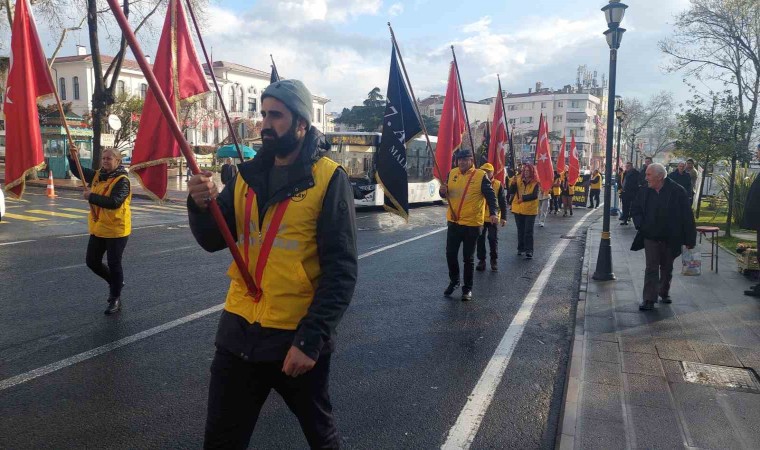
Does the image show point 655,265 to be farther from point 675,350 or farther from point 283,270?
point 283,270

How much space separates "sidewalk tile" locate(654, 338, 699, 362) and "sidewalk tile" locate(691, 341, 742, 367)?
0.21 ft

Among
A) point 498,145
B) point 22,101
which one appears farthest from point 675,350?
point 498,145

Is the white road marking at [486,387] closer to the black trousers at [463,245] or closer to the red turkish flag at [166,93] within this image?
the black trousers at [463,245]

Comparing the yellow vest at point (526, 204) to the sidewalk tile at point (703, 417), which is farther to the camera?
the yellow vest at point (526, 204)

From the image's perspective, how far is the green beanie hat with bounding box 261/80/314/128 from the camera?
2.37 metres

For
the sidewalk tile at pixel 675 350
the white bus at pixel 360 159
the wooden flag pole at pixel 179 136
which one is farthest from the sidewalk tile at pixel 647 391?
the white bus at pixel 360 159

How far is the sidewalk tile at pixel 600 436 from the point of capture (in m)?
3.51

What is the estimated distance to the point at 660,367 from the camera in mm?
4930

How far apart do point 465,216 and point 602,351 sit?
2725mm

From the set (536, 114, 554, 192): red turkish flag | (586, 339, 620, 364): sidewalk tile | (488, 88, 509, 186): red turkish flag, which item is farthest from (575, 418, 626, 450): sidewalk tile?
(536, 114, 554, 192): red turkish flag

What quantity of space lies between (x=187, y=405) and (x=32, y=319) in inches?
120

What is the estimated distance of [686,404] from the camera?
4152mm

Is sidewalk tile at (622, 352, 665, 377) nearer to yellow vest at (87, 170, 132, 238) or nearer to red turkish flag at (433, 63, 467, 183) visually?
red turkish flag at (433, 63, 467, 183)

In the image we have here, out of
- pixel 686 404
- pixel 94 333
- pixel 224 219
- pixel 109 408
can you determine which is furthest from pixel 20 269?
pixel 686 404
